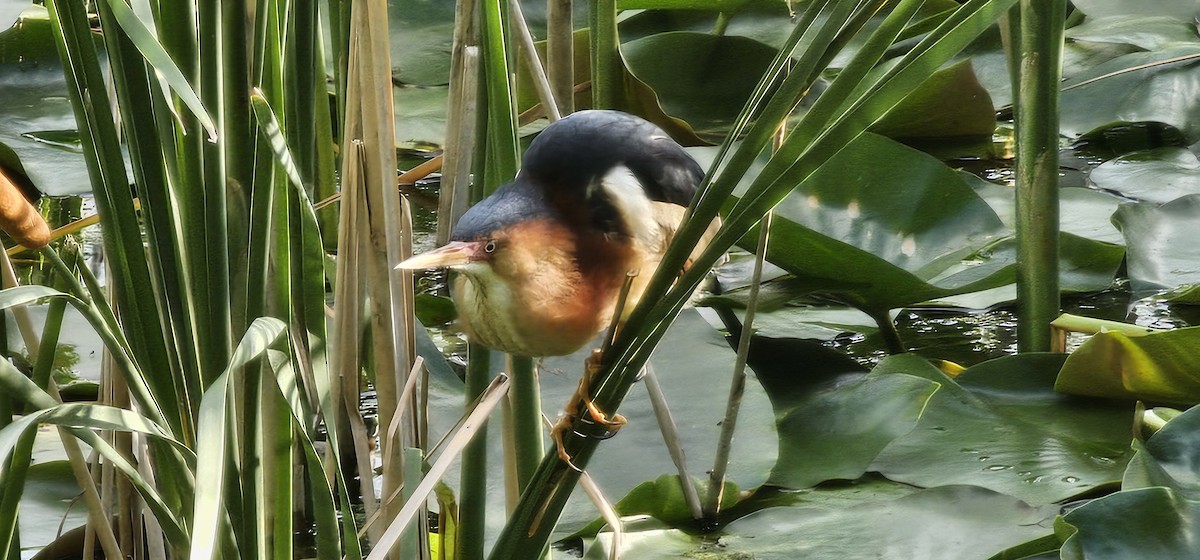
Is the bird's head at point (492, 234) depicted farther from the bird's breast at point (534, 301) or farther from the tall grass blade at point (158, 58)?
the tall grass blade at point (158, 58)

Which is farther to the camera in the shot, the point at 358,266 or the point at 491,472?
the point at 491,472

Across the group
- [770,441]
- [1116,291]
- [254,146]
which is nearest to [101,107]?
[254,146]

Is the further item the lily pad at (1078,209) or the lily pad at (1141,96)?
the lily pad at (1141,96)

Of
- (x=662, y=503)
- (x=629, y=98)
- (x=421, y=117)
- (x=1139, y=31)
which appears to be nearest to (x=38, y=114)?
(x=421, y=117)

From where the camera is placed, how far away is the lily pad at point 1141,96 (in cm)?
204

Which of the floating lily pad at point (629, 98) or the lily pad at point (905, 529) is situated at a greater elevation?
the floating lily pad at point (629, 98)

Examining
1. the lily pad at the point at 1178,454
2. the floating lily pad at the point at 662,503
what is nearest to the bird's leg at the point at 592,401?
the floating lily pad at the point at 662,503

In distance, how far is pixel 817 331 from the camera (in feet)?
5.08

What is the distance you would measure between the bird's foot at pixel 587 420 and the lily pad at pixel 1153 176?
4.53 ft

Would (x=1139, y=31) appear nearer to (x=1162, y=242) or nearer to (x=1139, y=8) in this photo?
(x=1139, y=8)

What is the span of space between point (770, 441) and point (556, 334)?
55 centimetres

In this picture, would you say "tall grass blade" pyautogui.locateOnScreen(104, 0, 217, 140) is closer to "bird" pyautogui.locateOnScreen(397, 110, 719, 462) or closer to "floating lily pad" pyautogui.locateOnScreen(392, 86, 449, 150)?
"bird" pyautogui.locateOnScreen(397, 110, 719, 462)

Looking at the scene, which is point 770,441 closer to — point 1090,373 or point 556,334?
point 1090,373

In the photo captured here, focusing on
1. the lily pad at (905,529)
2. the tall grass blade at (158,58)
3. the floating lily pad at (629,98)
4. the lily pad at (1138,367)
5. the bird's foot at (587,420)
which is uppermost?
the tall grass blade at (158,58)
